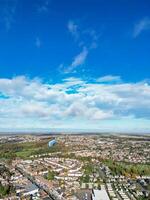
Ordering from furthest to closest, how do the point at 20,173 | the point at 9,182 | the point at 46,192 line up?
the point at 20,173 < the point at 9,182 < the point at 46,192

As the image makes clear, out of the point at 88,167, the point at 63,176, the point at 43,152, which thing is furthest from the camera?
the point at 43,152

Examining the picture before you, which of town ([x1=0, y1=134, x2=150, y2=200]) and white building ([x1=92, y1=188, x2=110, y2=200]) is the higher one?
town ([x1=0, y1=134, x2=150, y2=200])

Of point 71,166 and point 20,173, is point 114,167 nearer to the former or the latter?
point 71,166

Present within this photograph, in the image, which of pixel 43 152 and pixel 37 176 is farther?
pixel 43 152

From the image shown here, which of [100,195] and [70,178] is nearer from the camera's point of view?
[100,195]

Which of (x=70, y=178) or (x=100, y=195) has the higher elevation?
(x=70, y=178)

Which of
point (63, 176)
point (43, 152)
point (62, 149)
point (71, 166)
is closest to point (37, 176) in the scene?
point (63, 176)

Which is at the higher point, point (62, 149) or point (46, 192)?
point (62, 149)

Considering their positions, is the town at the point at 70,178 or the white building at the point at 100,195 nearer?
the white building at the point at 100,195

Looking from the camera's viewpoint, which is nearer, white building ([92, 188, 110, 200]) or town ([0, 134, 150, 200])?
white building ([92, 188, 110, 200])

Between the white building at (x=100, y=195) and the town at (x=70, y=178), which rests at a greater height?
the town at (x=70, y=178)
